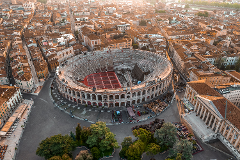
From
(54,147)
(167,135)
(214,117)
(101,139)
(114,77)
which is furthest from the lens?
(114,77)

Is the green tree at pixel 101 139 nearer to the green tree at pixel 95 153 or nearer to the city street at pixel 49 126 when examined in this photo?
the green tree at pixel 95 153

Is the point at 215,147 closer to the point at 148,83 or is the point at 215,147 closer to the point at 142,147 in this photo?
the point at 142,147

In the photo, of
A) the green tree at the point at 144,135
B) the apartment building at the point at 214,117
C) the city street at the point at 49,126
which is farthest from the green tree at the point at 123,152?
the apartment building at the point at 214,117

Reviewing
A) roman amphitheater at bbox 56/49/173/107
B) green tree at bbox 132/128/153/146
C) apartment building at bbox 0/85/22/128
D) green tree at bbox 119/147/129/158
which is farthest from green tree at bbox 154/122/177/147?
Result: apartment building at bbox 0/85/22/128

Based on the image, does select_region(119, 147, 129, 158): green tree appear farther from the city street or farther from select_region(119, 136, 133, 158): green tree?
the city street

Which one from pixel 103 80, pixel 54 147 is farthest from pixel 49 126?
pixel 103 80

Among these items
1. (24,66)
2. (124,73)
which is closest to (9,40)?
(24,66)

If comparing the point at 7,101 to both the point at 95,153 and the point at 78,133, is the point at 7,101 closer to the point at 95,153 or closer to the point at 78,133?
the point at 78,133
